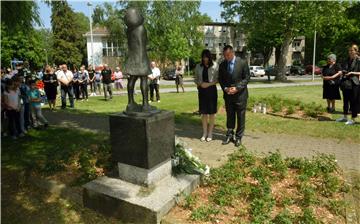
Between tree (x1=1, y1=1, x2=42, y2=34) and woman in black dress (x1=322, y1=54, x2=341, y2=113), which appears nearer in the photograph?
tree (x1=1, y1=1, x2=42, y2=34)

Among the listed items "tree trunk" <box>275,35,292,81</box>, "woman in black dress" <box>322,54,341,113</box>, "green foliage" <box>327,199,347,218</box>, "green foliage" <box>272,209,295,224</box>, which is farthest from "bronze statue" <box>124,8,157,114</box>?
"tree trunk" <box>275,35,292,81</box>

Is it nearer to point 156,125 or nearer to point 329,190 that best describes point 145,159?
point 156,125

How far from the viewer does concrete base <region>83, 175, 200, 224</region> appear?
4473 millimetres

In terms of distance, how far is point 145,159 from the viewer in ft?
16.1

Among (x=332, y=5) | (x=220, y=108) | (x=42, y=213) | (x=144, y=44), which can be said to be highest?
(x=332, y=5)

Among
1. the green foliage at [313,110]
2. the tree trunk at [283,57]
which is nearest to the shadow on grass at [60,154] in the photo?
the green foliage at [313,110]

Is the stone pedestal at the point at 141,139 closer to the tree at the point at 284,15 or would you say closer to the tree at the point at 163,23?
the tree at the point at 284,15

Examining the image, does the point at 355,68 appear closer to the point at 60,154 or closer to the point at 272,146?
the point at 272,146

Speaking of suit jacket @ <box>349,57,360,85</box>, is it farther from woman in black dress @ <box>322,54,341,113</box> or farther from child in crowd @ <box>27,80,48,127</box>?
child in crowd @ <box>27,80,48,127</box>

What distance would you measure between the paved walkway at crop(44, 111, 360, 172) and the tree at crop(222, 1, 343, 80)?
21.1m

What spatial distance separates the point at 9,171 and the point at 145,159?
2.96 m

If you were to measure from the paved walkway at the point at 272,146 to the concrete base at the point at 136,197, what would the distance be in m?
1.18

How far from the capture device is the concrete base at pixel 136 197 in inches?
176

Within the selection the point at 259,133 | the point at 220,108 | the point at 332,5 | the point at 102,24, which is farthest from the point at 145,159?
the point at 102,24
